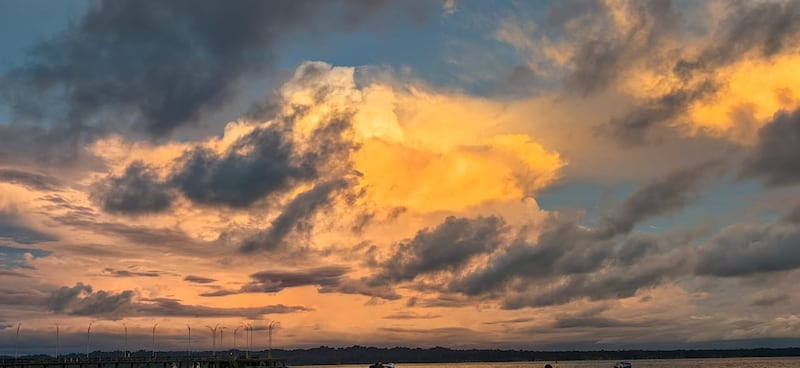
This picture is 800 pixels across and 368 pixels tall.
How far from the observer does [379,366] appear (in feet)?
593

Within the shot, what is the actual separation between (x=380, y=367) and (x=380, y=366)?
2.02 meters

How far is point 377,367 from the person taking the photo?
591 ft

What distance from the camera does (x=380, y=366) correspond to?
181 meters

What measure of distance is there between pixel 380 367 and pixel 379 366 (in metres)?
1.91

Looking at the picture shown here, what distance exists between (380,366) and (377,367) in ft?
3.10

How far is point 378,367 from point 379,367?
0.36 meters

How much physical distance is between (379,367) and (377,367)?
5.35ft

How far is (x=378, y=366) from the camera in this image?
595 ft

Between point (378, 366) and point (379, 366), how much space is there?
693mm

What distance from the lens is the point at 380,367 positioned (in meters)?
179

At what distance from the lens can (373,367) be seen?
188 meters

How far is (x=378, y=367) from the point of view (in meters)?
179

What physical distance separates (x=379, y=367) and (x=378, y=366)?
2.67 m

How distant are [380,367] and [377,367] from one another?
1.60 metres
